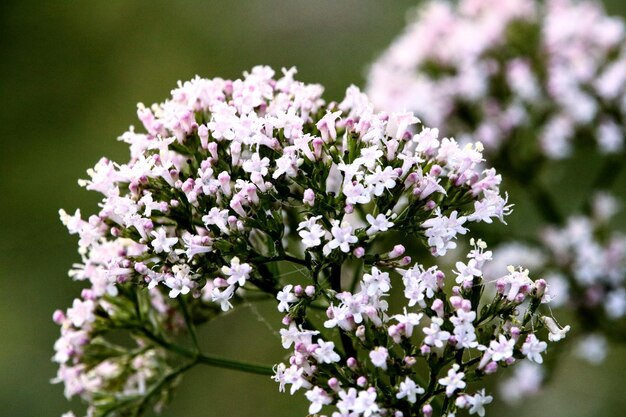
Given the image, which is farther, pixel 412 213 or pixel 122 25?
pixel 122 25

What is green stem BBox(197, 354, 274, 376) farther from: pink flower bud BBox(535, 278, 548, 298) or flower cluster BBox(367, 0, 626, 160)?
flower cluster BBox(367, 0, 626, 160)

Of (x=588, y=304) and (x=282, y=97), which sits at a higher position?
(x=588, y=304)

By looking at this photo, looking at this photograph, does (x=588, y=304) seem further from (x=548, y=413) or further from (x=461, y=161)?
(x=461, y=161)

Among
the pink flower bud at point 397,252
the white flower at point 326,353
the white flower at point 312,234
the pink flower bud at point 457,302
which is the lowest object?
the white flower at point 326,353

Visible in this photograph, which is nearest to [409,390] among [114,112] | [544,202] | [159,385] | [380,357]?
[380,357]

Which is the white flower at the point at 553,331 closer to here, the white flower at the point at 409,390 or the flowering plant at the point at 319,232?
the flowering plant at the point at 319,232

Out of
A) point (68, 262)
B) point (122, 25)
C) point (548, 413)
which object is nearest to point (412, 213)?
point (548, 413)

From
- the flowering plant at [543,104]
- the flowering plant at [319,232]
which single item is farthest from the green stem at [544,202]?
the flowering plant at [319,232]

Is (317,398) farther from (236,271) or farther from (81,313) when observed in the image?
(81,313)
